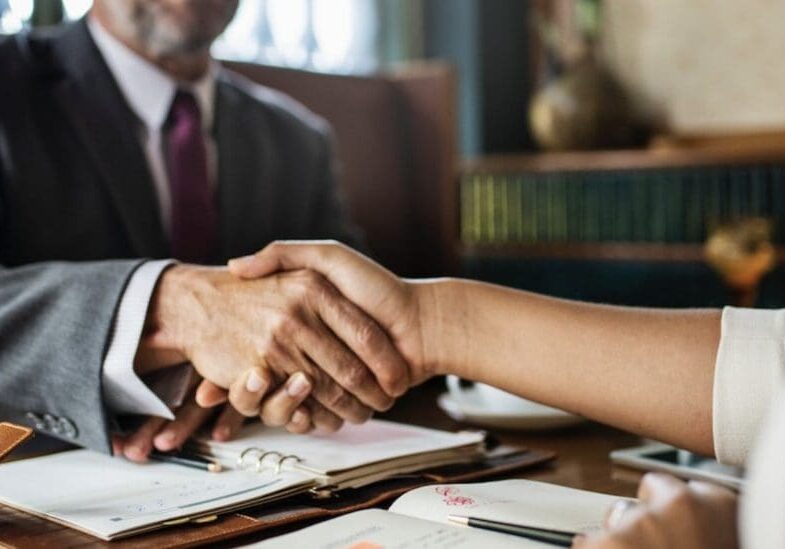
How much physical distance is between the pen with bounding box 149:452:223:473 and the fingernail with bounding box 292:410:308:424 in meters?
0.11

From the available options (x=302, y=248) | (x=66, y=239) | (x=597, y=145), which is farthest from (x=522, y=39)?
(x=302, y=248)

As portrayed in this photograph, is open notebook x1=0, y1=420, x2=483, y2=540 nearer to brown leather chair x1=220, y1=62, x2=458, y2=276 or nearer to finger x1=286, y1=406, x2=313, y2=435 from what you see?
finger x1=286, y1=406, x2=313, y2=435

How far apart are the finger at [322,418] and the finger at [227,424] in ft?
0.24

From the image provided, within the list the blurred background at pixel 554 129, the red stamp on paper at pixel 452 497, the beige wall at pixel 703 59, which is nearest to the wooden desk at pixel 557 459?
the red stamp on paper at pixel 452 497

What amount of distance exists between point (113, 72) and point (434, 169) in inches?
41.3

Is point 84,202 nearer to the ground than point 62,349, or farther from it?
farther from it

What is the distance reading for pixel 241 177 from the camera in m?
1.71

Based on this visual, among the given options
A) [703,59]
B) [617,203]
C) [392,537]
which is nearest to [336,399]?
[392,537]

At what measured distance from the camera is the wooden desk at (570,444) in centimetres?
95

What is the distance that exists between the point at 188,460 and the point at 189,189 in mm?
694

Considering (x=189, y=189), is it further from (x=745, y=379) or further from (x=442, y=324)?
(x=745, y=379)

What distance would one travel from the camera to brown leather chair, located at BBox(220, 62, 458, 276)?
2.39 metres

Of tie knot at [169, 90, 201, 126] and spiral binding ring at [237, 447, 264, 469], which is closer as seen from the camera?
spiral binding ring at [237, 447, 264, 469]

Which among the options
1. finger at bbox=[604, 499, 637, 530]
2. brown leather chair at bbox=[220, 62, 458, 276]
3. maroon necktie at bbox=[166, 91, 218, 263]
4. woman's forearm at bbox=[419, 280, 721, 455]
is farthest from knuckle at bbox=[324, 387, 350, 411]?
brown leather chair at bbox=[220, 62, 458, 276]
